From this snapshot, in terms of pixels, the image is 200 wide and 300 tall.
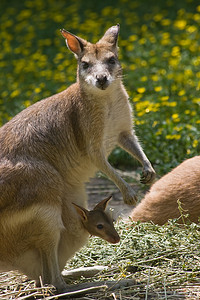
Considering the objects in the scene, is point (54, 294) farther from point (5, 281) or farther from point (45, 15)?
point (45, 15)

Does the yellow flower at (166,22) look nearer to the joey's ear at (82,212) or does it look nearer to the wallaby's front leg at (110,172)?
the wallaby's front leg at (110,172)

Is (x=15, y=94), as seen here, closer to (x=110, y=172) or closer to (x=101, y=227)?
(x=110, y=172)

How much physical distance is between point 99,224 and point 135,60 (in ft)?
22.1

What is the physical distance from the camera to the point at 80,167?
5.40 metres

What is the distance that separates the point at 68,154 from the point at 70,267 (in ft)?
3.85

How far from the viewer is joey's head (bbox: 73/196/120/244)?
16.5 ft

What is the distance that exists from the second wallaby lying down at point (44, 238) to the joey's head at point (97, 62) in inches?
45.3

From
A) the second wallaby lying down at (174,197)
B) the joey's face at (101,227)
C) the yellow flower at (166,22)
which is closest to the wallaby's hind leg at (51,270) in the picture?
the joey's face at (101,227)

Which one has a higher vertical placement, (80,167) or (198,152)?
(80,167)

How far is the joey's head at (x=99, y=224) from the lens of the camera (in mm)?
5031

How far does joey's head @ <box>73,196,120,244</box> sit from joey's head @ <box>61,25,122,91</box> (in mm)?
1125

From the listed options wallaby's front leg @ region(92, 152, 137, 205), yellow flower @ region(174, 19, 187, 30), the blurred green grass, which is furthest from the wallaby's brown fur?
yellow flower @ region(174, 19, 187, 30)

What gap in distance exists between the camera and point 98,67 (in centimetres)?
523

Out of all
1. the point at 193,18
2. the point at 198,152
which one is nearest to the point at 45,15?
the point at 193,18
